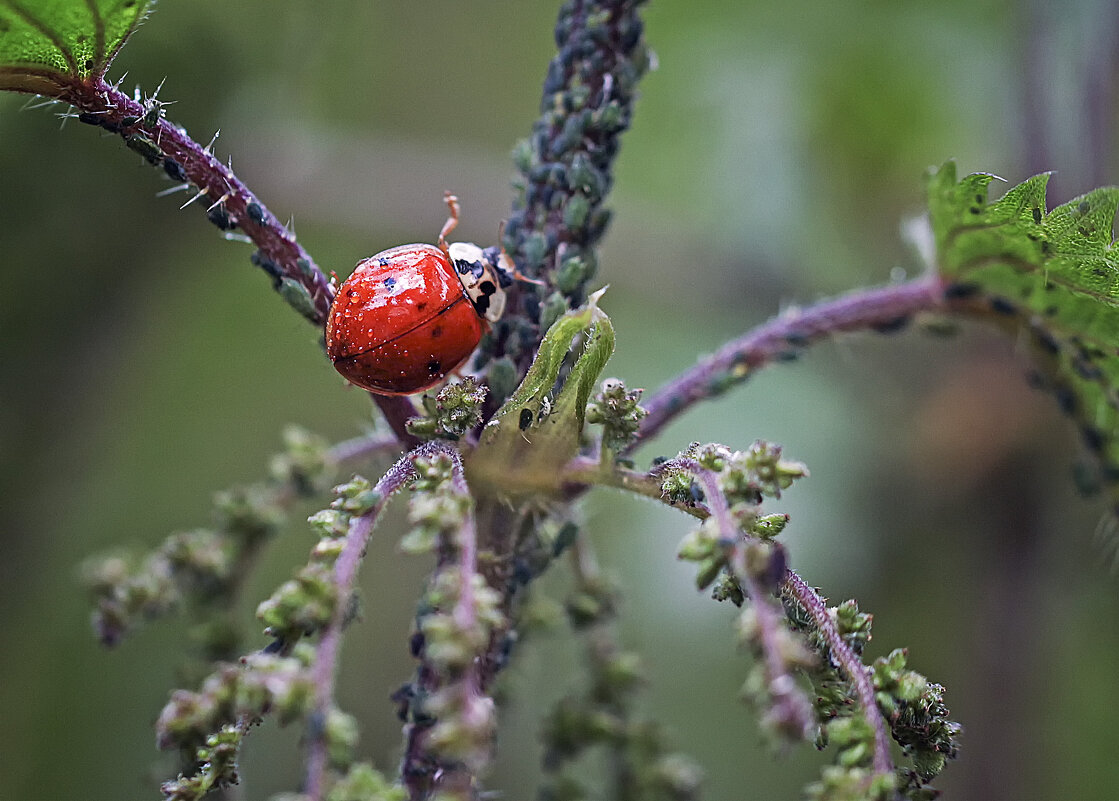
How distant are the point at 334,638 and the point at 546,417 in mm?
367

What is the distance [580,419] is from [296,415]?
7.37ft

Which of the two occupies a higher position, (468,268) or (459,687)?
(468,268)

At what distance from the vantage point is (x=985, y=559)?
2.40m

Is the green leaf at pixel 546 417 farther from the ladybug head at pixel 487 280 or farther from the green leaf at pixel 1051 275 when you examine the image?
the green leaf at pixel 1051 275

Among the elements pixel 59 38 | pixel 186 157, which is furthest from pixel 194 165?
pixel 59 38

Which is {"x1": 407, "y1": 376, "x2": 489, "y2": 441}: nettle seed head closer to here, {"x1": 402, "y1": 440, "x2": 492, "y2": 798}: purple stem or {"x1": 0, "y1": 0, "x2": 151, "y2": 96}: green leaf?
{"x1": 402, "y1": 440, "x2": 492, "y2": 798}: purple stem

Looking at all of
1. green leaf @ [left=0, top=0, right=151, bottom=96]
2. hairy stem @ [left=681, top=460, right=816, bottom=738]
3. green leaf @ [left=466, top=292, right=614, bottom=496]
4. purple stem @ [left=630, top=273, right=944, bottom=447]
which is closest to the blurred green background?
purple stem @ [left=630, top=273, right=944, bottom=447]

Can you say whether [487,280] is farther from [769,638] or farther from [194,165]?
[769,638]

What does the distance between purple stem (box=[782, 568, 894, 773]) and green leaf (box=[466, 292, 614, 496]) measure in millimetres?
282

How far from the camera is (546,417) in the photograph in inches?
44.0

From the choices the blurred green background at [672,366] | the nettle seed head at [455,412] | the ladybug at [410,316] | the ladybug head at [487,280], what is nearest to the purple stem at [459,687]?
the nettle seed head at [455,412]

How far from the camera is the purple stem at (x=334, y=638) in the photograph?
790 mm

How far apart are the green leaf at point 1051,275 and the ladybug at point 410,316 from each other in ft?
1.94

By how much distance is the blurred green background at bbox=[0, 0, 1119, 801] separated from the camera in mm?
2279
